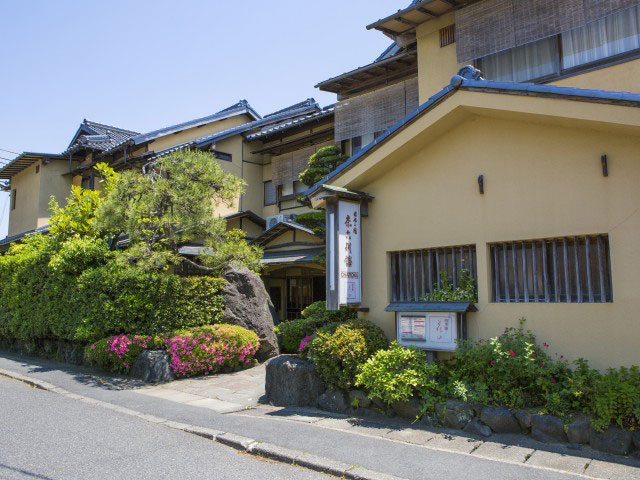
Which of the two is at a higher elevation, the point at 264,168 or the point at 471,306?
the point at 264,168

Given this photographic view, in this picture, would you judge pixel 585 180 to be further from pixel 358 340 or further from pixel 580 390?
pixel 358 340

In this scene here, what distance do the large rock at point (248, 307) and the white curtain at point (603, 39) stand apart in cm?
1010

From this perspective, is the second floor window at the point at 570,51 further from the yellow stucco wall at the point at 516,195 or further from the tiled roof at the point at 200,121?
the tiled roof at the point at 200,121

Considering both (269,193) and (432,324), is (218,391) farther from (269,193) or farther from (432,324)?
(269,193)

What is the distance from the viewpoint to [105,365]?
13.0 m

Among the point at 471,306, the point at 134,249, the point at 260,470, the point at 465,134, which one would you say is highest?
the point at 465,134

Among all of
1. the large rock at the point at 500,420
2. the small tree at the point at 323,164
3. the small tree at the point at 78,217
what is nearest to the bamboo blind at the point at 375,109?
the small tree at the point at 323,164

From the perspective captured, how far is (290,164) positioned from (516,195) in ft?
48.3

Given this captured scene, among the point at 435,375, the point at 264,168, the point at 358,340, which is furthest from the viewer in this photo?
Result: the point at 264,168

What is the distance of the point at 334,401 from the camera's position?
29.1ft

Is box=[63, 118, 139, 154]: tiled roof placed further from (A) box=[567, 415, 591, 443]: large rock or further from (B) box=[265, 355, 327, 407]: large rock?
(A) box=[567, 415, 591, 443]: large rock

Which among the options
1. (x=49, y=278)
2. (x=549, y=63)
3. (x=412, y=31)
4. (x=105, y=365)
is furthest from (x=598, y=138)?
(x=49, y=278)

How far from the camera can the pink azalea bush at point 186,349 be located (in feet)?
40.6

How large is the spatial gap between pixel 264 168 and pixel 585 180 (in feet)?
60.2
